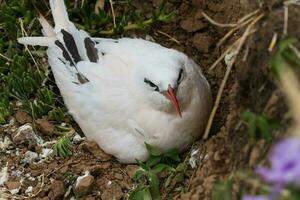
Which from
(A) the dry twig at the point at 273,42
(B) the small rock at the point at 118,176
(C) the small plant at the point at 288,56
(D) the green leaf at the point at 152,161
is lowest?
(B) the small rock at the point at 118,176

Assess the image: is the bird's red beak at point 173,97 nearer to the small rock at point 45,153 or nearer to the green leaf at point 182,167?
the green leaf at point 182,167

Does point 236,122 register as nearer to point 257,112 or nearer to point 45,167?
point 257,112

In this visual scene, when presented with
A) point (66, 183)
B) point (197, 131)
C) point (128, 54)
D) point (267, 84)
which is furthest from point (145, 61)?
point (267, 84)

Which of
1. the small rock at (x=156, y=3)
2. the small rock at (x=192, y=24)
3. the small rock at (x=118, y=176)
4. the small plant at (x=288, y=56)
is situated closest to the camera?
the small plant at (x=288, y=56)

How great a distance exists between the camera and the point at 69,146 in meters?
4.59

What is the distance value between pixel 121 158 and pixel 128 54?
2.13 feet

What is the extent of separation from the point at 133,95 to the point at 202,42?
31.2 inches

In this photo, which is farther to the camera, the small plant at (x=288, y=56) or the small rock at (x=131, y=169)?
the small rock at (x=131, y=169)

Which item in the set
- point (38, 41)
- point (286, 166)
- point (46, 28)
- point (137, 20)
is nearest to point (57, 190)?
point (38, 41)

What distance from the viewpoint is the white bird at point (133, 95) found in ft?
13.8

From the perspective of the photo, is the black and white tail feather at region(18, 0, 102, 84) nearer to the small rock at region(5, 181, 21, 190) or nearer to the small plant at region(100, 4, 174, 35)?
the small plant at region(100, 4, 174, 35)

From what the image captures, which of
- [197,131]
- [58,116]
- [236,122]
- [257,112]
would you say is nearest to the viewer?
[257,112]

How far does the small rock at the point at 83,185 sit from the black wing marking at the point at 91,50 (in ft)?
2.50

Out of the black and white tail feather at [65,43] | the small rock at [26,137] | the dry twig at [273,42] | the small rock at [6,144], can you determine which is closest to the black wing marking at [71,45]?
the black and white tail feather at [65,43]
